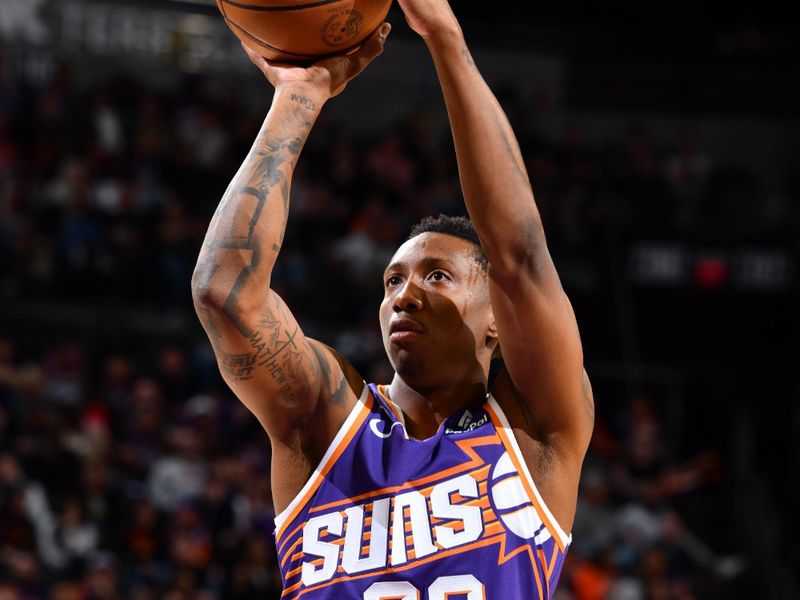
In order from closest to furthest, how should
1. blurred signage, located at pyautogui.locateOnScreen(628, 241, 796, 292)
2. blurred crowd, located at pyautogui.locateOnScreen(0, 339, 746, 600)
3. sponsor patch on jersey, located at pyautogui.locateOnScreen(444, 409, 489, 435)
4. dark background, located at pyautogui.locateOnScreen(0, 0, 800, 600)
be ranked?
sponsor patch on jersey, located at pyautogui.locateOnScreen(444, 409, 489, 435) < blurred crowd, located at pyautogui.locateOnScreen(0, 339, 746, 600) < dark background, located at pyautogui.locateOnScreen(0, 0, 800, 600) < blurred signage, located at pyautogui.locateOnScreen(628, 241, 796, 292)

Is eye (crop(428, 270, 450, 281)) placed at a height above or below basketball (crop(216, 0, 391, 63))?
below

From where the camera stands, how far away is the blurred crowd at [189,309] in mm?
8148

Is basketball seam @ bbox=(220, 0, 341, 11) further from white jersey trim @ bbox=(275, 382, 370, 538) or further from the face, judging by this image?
white jersey trim @ bbox=(275, 382, 370, 538)

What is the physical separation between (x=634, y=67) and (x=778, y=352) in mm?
4449

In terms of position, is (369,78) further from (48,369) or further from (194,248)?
(48,369)

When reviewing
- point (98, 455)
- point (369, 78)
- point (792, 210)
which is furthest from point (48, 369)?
point (792, 210)

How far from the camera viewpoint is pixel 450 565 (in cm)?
243

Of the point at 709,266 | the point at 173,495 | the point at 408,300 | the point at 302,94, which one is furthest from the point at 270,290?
the point at 709,266

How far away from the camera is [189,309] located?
1002 centimetres

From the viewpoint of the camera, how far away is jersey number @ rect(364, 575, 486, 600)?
2.40 meters

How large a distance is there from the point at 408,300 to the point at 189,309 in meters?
7.58

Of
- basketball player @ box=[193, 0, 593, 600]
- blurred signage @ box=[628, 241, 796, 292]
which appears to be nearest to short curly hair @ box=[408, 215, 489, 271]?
basketball player @ box=[193, 0, 593, 600]

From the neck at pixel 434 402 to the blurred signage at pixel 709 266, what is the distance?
9506 millimetres

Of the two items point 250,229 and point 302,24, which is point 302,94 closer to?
point 302,24
